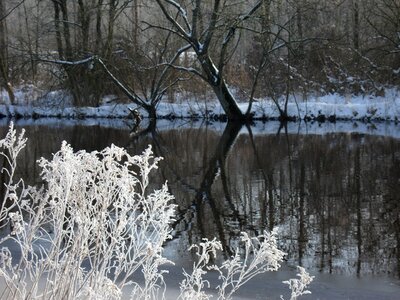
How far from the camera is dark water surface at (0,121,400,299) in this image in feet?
19.5

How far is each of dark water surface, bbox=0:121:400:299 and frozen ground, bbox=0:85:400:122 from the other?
6082mm

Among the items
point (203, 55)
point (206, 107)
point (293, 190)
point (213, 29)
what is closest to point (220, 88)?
point (203, 55)

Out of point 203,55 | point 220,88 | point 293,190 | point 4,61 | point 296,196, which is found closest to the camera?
point 296,196

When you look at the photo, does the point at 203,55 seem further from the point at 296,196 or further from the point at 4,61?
the point at 296,196

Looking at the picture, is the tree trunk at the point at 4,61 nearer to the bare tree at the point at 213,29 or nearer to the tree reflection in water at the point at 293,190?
the bare tree at the point at 213,29

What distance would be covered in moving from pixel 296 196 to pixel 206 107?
18310 mm

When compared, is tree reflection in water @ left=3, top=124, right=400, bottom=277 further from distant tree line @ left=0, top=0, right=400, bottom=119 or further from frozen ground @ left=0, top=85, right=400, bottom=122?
distant tree line @ left=0, top=0, right=400, bottom=119

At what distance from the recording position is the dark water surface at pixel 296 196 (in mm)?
5930

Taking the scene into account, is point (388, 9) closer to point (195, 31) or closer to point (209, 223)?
point (195, 31)

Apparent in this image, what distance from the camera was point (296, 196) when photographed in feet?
32.0

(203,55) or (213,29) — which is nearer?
(213,29)

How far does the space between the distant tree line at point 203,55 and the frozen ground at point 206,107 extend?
0.48 metres

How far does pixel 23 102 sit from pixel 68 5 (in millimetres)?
6958

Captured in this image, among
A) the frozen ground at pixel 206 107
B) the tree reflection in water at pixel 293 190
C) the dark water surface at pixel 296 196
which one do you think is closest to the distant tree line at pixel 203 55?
the frozen ground at pixel 206 107
